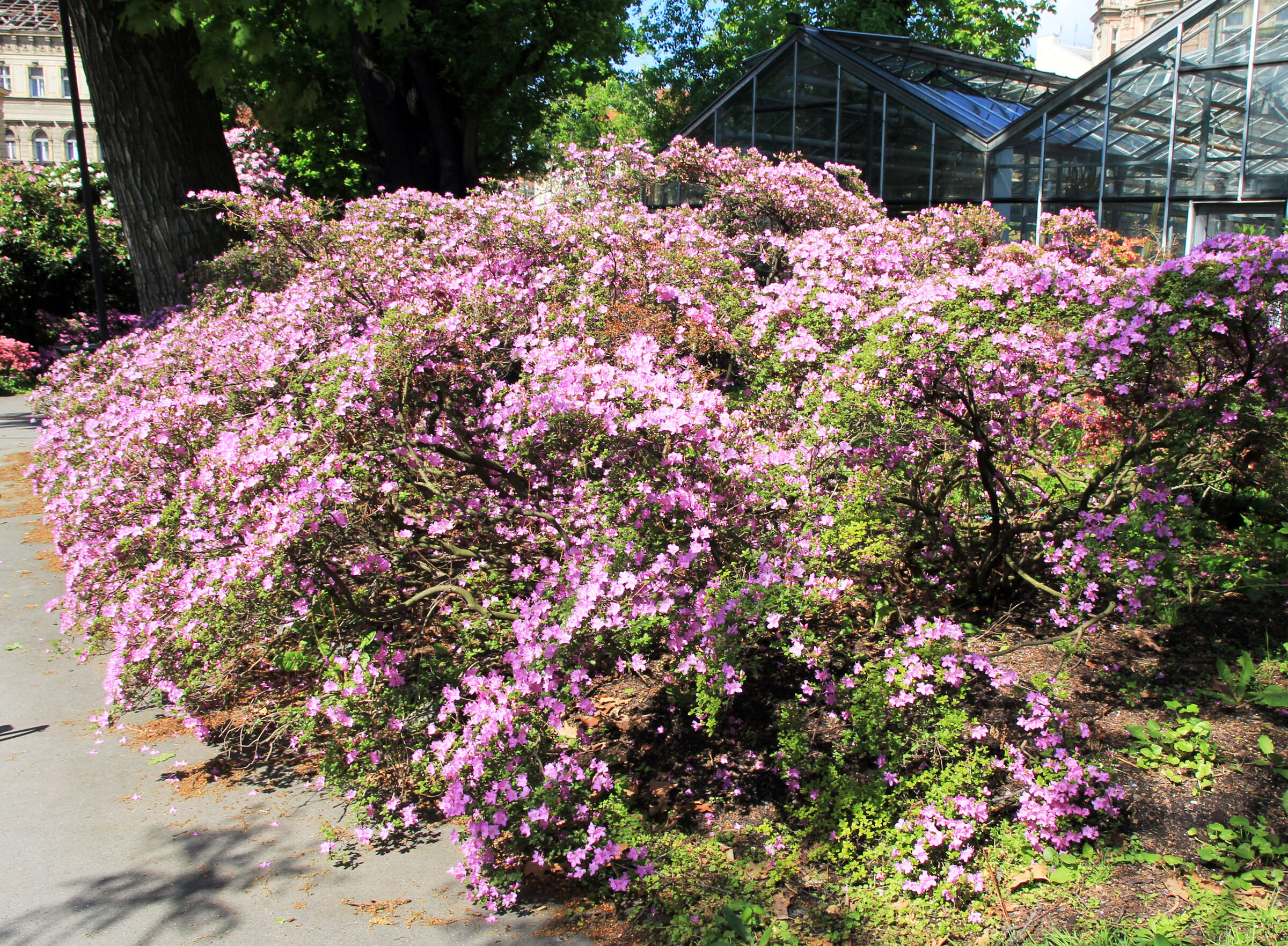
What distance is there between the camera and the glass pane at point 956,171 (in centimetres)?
1425

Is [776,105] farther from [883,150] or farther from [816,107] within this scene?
[883,150]

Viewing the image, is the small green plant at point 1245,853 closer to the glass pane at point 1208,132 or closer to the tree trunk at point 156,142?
the tree trunk at point 156,142

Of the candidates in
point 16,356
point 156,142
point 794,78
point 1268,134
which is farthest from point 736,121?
point 16,356

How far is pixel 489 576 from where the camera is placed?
161 inches

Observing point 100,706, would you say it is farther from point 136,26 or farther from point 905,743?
point 136,26

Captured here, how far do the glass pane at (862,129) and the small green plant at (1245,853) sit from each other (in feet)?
47.4

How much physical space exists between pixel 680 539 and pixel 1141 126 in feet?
41.1

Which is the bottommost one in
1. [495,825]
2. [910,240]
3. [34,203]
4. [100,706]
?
[100,706]

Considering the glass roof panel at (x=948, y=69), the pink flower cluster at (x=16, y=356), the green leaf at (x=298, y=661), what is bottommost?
the green leaf at (x=298, y=661)

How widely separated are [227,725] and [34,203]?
1659 centimetres

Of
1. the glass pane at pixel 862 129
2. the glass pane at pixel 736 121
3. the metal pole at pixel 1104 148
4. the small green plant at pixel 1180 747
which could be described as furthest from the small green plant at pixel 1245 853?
the glass pane at pixel 736 121

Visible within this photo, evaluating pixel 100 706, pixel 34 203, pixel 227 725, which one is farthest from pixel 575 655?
pixel 34 203

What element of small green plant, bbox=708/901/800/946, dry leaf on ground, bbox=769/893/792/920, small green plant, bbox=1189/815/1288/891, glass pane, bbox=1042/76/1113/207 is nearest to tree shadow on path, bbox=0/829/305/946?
small green plant, bbox=708/901/800/946

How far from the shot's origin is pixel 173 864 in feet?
11.3
